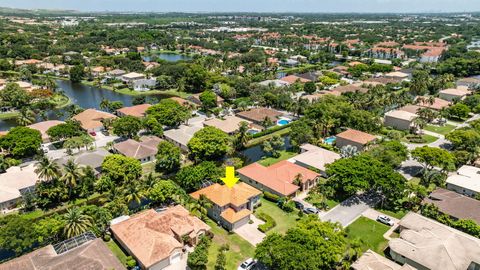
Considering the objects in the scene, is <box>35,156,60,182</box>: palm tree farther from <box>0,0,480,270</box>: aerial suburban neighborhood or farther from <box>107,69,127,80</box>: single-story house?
<box>107,69,127,80</box>: single-story house

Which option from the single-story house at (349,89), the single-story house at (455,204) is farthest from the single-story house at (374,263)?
the single-story house at (349,89)

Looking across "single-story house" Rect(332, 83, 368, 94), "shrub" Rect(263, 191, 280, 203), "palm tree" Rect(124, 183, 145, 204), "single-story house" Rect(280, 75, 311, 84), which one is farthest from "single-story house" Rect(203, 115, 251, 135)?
"single-story house" Rect(280, 75, 311, 84)

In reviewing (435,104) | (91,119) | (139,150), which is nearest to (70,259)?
(139,150)

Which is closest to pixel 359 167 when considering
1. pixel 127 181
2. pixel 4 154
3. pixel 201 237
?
pixel 201 237

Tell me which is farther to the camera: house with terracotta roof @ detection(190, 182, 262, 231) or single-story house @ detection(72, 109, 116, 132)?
single-story house @ detection(72, 109, 116, 132)

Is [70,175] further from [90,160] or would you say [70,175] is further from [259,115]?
[259,115]

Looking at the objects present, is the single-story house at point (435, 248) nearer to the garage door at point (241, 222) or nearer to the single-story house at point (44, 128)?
the garage door at point (241, 222)
